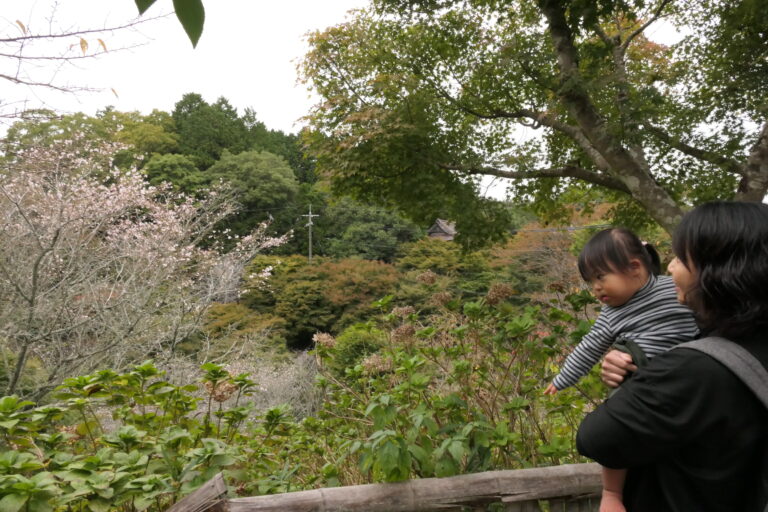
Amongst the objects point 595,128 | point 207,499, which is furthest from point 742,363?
point 595,128

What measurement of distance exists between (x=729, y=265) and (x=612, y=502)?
0.53 meters

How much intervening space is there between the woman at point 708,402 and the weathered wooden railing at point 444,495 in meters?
0.71

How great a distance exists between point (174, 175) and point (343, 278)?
9.58 metres

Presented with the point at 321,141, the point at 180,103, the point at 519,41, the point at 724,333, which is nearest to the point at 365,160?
the point at 321,141

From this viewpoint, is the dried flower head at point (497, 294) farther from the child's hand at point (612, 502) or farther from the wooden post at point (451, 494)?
the child's hand at point (612, 502)

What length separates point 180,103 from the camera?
85.6 ft

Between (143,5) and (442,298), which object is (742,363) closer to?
(143,5)

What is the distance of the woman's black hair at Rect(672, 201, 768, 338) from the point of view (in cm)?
80

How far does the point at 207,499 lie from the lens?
4.13 ft

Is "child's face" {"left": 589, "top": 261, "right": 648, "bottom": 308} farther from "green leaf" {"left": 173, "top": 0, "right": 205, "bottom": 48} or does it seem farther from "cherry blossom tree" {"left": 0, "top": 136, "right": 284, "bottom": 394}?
Result: "cherry blossom tree" {"left": 0, "top": 136, "right": 284, "bottom": 394}

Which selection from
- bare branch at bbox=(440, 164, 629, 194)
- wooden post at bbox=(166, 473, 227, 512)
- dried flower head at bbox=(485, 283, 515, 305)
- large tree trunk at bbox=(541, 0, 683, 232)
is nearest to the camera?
wooden post at bbox=(166, 473, 227, 512)

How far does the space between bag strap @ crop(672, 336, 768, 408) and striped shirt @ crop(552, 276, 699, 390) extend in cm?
45

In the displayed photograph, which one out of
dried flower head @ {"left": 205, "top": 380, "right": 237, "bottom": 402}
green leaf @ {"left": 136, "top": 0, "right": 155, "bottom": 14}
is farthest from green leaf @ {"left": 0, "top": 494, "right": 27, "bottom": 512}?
green leaf @ {"left": 136, "top": 0, "right": 155, "bottom": 14}

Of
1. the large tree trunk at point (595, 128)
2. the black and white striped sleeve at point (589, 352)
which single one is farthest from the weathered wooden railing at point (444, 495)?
the large tree trunk at point (595, 128)
